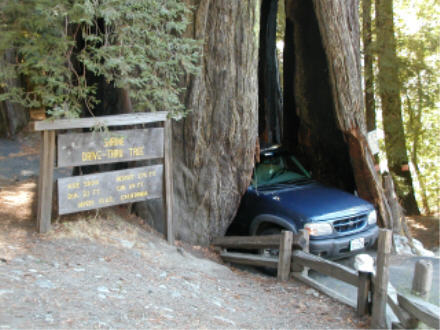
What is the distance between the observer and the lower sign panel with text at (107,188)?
6.66m

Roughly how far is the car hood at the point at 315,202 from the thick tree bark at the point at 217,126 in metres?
0.78

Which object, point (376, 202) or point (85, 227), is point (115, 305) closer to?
point (85, 227)

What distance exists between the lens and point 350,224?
8.36 meters

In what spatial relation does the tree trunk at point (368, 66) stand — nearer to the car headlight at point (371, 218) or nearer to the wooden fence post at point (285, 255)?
the car headlight at point (371, 218)

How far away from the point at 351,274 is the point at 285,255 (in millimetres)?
1333

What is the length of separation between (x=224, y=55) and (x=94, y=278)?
4511 mm

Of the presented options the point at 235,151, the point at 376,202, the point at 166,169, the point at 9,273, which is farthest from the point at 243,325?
the point at 376,202

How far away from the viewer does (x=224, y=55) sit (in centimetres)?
847

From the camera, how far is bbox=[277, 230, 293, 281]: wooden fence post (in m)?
7.30

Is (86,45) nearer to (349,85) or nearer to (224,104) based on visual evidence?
(224,104)

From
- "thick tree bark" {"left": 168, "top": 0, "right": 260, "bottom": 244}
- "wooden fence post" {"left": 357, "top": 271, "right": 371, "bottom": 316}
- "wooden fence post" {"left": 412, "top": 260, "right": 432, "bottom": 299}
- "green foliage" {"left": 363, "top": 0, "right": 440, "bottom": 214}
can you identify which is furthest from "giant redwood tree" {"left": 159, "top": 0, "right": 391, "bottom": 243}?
"green foliage" {"left": 363, "top": 0, "right": 440, "bottom": 214}

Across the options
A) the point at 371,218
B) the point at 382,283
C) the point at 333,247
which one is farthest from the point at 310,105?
the point at 382,283

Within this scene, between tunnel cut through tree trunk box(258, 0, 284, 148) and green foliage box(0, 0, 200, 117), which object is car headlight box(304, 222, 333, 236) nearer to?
green foliage box(0, 0, 200, 117)

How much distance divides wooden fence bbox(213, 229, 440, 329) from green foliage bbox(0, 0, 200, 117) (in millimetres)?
2548
